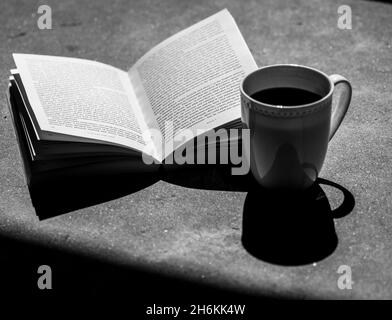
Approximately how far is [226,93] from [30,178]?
377 millimetres

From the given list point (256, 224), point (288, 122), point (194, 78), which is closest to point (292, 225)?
point (256, 224)

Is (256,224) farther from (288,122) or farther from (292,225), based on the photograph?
(288,122)

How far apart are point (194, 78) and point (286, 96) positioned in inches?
9.2

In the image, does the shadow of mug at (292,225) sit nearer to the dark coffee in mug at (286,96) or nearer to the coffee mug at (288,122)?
the coffee mug at (288,122)

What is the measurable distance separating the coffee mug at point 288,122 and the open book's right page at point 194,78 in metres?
0.09

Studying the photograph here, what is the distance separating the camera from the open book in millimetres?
1096

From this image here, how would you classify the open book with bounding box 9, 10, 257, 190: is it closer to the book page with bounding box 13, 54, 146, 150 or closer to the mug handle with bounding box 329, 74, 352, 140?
the book page with bounding box 13, 54, 146, 150

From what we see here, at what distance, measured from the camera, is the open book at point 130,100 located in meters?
1.10

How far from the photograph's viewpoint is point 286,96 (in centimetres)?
104

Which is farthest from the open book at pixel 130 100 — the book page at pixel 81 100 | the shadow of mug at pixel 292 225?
the shadow of mug at pixel 292 225

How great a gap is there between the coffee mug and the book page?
225 mm

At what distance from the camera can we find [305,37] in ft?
5.29

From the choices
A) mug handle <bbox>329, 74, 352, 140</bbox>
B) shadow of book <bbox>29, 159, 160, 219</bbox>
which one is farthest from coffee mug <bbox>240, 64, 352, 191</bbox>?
shadow of book <bbox>29, 159, 160, 219</bbox>
